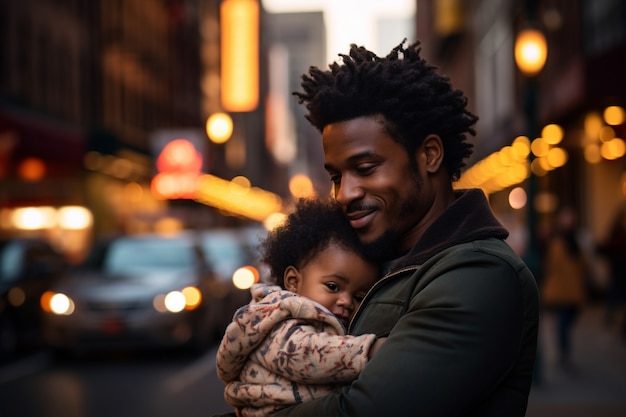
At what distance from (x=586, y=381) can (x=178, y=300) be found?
5876mm

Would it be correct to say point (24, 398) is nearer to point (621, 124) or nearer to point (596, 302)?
point (621, 124)

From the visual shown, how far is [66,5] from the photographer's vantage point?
108ft

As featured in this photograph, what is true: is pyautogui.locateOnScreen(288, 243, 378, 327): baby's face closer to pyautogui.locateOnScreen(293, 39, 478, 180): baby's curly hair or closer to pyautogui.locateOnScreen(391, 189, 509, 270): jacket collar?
pyautogui.locateOnScreen(391, 189, 509, 270): jacket collar

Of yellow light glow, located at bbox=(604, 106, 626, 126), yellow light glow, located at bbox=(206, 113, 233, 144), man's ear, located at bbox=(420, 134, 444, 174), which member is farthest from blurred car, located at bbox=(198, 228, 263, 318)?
man's ear, located at bbox=(420, 134, 444, 174)

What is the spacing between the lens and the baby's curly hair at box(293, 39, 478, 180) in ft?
9.47

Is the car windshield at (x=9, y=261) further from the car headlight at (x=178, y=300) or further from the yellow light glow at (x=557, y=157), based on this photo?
the yellow light glow at (x=557, y=157)

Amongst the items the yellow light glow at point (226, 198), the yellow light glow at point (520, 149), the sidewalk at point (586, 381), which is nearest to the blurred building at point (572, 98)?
the yellow light glow at point (520, 149)

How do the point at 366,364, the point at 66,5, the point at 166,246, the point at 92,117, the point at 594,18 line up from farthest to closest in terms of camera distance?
1. the point at 92,117
2. the point at 66,5
3. the point at 594,18
4. the point at 166,246
5. the point at 366,364

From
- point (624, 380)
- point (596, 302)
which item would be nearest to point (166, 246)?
point (624, 380)

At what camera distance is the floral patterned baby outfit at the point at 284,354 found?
2.69 metres

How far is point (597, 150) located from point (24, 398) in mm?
17523

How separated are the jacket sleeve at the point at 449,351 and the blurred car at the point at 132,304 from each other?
11.7 m

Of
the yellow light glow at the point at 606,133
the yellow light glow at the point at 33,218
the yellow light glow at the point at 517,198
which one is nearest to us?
the yellow light glow at the point at 606,133

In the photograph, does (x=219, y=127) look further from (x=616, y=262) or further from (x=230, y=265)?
(x=616, y=262)
